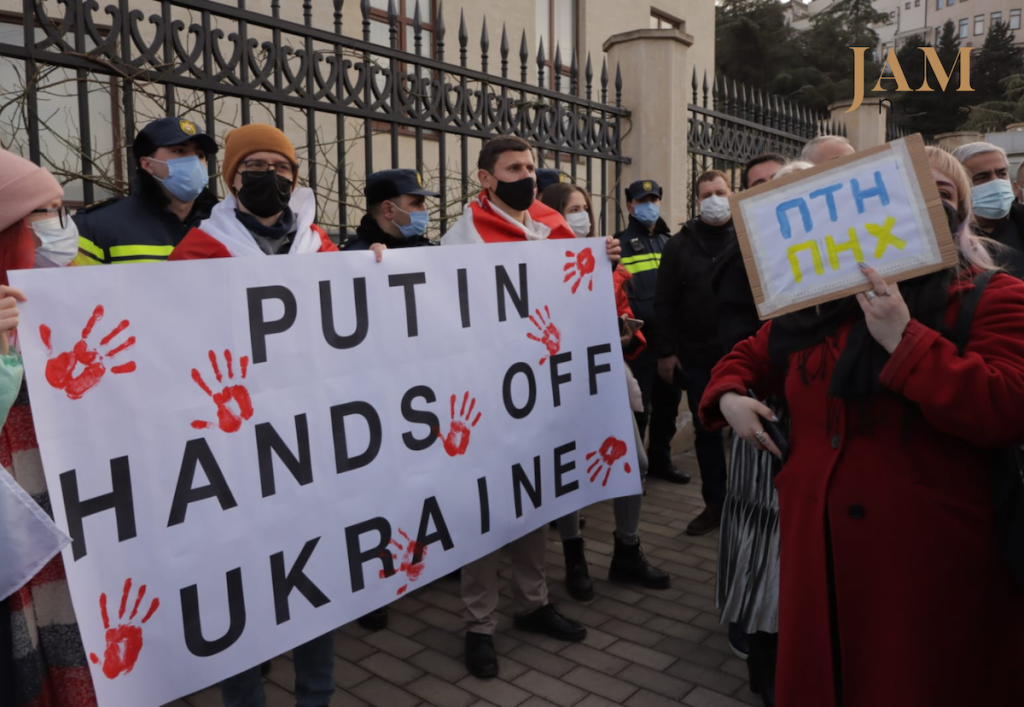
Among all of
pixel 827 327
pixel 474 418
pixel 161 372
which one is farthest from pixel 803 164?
pixel 161 372

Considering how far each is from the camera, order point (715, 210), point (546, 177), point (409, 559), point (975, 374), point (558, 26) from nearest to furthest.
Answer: point (975, 374) → point (409, 559) → point (715, 210) → point (546, 177) → point (558, 26)

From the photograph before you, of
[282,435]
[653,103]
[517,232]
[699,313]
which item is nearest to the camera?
[282,435]

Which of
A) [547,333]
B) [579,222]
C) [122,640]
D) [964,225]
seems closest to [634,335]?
[579,222]

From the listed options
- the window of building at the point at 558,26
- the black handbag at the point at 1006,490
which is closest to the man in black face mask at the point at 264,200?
the black handbag at the point at 1006,490

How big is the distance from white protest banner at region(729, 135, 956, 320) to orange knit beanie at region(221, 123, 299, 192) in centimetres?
178

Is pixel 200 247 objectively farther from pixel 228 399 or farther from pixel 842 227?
pixel 842 227

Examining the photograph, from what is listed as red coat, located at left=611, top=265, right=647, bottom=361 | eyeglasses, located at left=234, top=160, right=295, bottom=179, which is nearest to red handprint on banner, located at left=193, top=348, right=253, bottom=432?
eyeglasses, located at left=234, top=160, right=295, bottom=179

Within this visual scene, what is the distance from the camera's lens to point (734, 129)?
25.6 feet

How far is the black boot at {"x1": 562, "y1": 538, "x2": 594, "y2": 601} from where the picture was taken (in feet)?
13.2

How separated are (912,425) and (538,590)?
2.13 m

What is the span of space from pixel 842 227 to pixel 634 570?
2611mm

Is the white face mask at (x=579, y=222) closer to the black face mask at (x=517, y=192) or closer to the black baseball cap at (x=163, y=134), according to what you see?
the black face mask at (x=517, y=192)

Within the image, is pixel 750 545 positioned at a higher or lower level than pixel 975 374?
lower

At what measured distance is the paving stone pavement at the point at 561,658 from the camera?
125 inches
